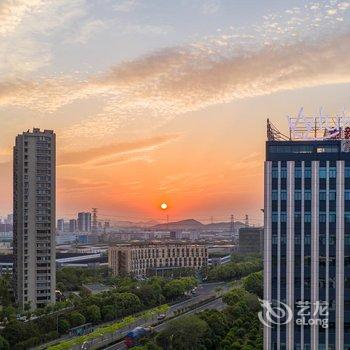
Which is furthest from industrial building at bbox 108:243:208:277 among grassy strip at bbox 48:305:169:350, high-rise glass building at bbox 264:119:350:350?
high-rise glass building at bbox 264:119:350:350

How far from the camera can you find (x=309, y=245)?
26.3m

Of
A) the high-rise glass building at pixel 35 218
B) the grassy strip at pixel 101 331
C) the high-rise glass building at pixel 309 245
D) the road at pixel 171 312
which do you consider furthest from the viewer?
the high-rise glass building at pixel 35 218

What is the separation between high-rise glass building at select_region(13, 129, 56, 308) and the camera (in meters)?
51.1

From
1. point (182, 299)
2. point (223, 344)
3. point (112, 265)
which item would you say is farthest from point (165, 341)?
point (112, 265)

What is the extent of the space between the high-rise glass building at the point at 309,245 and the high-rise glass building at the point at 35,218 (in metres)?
30.2

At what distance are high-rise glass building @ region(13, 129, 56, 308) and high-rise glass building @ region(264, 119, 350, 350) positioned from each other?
30.2 metres

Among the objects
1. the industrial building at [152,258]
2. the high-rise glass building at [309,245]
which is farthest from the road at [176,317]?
the industrial building at [152,258]

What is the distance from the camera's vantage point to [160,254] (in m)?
86.2

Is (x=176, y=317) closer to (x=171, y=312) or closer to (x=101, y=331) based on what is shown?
(x=171, y=312)

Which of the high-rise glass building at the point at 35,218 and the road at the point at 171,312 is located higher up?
the high-rise glass building at the point at 35,218

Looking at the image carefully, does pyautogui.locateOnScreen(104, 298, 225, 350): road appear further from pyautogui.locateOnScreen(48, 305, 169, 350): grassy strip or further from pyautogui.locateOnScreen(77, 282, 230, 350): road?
pyautogui.locateOnScreen(48, 305, 169, 350): grassy strip

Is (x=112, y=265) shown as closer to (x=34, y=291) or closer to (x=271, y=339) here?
(x=34, y=291)

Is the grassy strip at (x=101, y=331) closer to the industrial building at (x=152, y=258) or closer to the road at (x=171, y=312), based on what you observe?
the road at (x=171, y=312)

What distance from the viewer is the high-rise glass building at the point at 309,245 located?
26.0m
